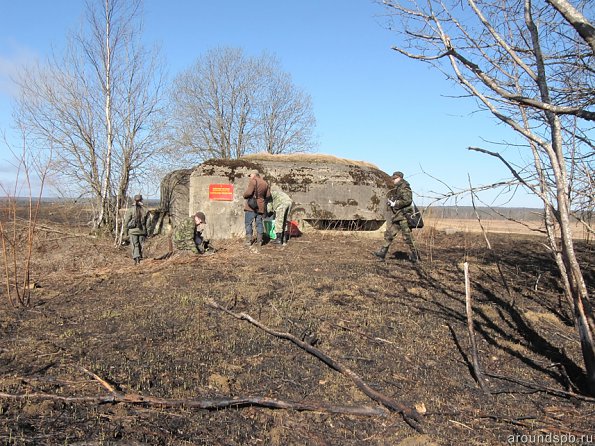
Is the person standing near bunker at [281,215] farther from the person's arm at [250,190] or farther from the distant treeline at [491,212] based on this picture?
the distant treeline at [491,212]

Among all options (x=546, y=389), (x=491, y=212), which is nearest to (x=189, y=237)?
(x=491, y=212)

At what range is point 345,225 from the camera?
13461 mm

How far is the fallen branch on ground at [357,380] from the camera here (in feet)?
12.7

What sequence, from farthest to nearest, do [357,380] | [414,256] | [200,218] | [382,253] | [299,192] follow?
[299,192] → [200,218] → [382,253] → [414,256] → [357,380]

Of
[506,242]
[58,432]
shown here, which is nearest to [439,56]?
[58,432]

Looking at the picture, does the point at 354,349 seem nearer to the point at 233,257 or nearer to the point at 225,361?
the point at 225,361

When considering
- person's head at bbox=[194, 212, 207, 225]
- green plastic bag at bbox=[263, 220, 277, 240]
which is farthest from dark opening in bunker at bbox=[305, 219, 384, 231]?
person's head at bbox=[194, 212, 207, 225]

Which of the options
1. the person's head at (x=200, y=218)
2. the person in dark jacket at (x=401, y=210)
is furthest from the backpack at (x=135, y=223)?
the person in dark jacket at (x=401, y=210)

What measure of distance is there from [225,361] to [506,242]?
11.5 meters

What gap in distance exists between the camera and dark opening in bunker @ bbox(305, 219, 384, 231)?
520 inches

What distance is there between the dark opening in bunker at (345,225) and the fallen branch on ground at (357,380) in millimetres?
7322

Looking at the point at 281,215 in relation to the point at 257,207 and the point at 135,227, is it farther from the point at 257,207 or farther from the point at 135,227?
the point at 135,227

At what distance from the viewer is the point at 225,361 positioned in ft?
15.9

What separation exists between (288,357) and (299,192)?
8.42 meters
